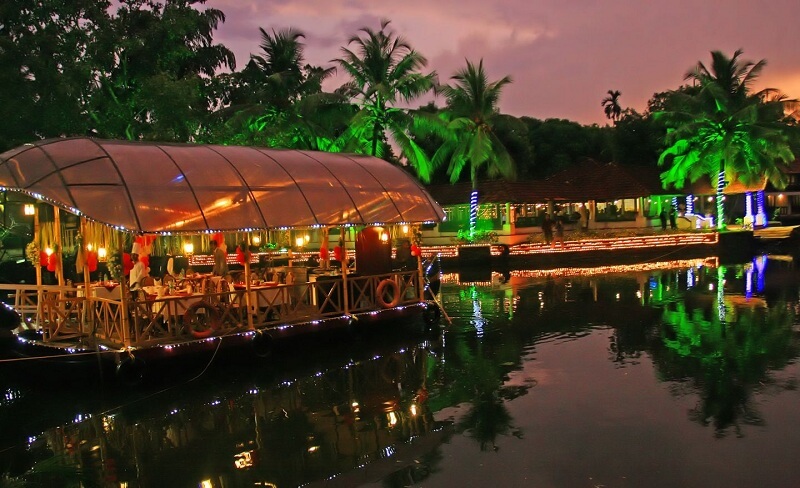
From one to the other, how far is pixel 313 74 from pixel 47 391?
24.9 metres

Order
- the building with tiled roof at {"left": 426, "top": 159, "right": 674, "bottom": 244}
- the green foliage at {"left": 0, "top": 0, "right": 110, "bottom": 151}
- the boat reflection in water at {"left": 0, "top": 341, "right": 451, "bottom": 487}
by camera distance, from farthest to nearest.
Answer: the building with tiled roof at {"left": 426, "top": 159, "right": 674, "bottom": 244} < the green foliage at {"left": 0, "top": 0, "right": 110, "bottom": 151} < the boat reflection in water at {"left": 0, "top": 341, "right": 451, "bottom": 487}

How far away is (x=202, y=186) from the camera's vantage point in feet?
39.7

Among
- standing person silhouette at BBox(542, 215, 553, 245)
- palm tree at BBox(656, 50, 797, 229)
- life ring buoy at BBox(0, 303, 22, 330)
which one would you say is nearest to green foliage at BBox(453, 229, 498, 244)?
standing person silhouette at BBox(542, 215, 553, 245)

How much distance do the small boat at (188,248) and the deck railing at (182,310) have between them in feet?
0.12

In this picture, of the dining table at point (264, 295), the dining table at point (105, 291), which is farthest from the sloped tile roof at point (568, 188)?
the dining table at point (105, 291)

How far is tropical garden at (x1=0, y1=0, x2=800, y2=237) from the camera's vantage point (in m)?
23.0

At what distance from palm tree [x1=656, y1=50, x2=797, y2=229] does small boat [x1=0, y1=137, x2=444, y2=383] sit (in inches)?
1084

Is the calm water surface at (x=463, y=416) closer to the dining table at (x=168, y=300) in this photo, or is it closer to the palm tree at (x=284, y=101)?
the dining table at (x=168, y=300)

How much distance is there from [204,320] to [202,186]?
248 centimetres

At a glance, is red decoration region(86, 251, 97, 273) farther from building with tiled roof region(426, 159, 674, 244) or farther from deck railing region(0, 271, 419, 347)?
building with tiled roof region(426, 159, 674, 244)

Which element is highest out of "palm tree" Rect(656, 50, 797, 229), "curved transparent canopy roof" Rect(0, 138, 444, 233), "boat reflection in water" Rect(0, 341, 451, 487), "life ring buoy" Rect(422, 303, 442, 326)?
"palm tree" Rect(656, 50, 797, 229)

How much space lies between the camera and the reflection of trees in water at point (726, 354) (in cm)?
879

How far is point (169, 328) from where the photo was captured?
38.0 ft

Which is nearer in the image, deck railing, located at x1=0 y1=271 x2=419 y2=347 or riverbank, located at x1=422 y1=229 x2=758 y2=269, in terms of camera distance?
deck railing, located at x1=0 y1=271 x2=419 y2=347
